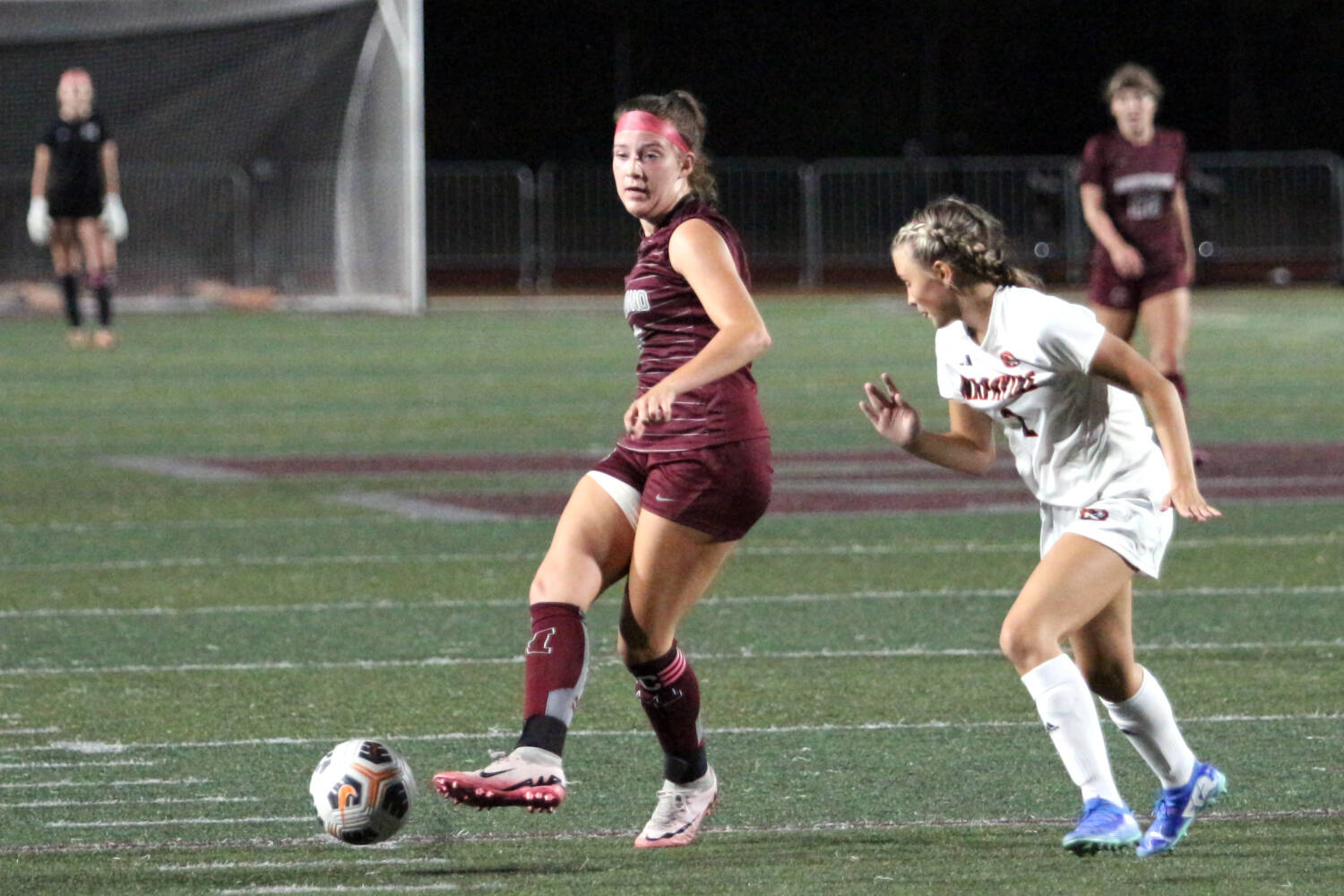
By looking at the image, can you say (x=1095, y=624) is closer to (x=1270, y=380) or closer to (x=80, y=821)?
(x=80, y=821)

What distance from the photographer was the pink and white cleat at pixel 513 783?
479 cm

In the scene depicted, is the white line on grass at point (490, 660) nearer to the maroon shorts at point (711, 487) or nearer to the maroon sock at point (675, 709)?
the maroon sock at point (675, 709)

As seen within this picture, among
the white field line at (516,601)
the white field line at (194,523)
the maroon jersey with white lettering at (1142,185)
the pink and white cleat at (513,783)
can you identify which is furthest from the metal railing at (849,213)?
the pink and white cleat at (513,783)

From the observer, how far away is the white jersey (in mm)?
5105

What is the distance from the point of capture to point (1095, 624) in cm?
518

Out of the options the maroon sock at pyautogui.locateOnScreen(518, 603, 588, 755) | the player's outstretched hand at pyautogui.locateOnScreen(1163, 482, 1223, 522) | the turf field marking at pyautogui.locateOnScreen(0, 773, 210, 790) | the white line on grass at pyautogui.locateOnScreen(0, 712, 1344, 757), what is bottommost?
the white line on grass at pyautogui.locateOnScreen(0, 712, 1344, 757)

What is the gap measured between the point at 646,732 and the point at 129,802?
5.13 feet

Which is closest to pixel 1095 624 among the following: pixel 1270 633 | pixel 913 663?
pixel 913 663

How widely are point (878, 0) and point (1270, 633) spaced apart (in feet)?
130

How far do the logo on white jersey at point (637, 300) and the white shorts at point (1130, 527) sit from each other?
107 cm

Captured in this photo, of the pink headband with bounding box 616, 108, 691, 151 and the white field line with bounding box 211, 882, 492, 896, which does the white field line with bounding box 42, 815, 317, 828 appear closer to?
the white field line with bounding box 211, 882, 492, 896

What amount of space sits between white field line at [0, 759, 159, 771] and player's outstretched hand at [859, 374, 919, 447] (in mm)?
2241

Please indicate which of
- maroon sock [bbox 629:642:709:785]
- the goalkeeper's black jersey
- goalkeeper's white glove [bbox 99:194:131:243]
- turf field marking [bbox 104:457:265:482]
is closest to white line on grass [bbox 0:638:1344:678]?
maroon sock [bbox 629:642:709:785]

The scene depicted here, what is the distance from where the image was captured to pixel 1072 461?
5215 millimetres
